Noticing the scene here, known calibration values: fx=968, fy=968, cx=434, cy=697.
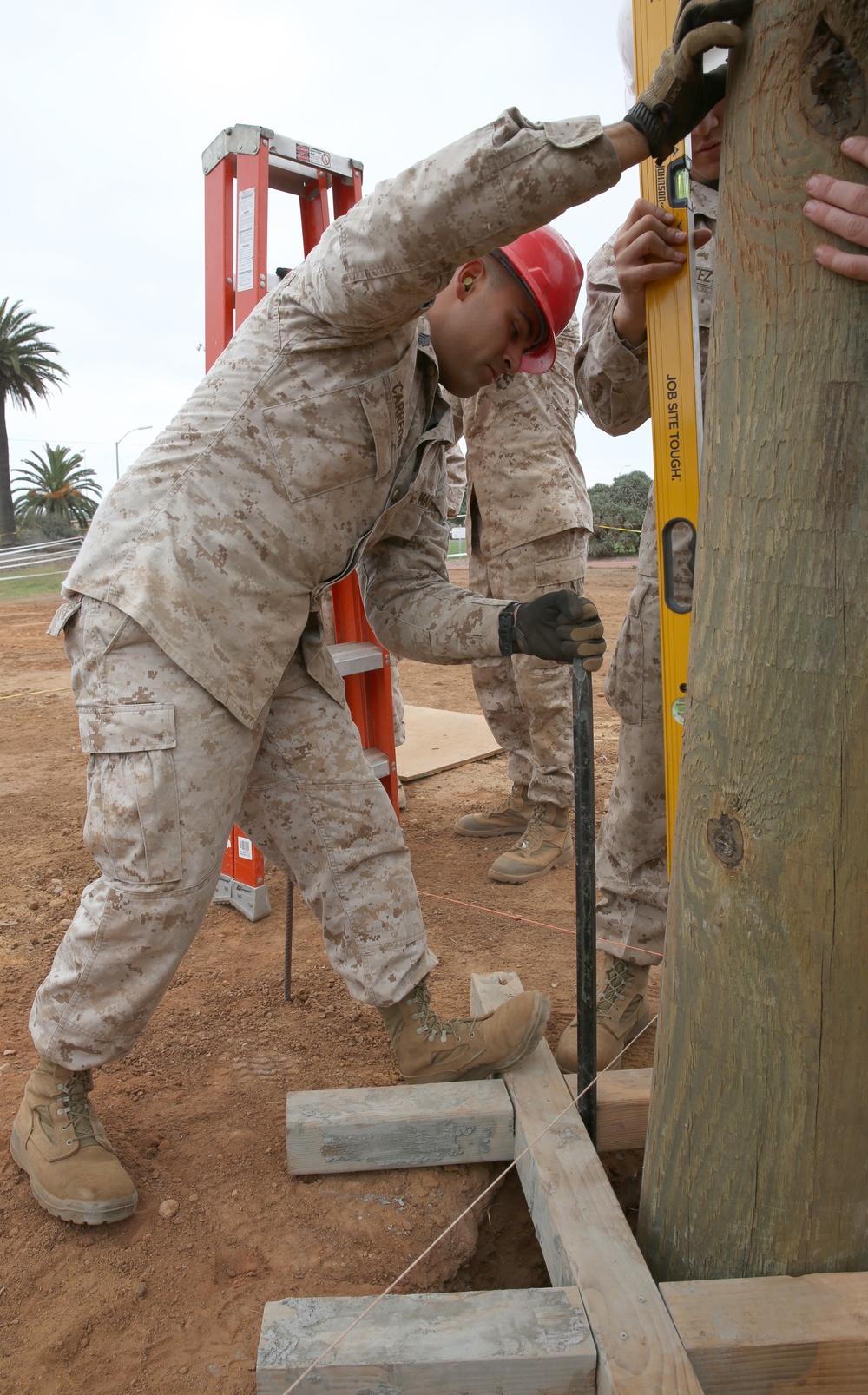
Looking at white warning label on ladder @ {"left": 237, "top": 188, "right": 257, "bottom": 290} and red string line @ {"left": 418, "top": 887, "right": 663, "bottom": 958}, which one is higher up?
white warning label on ladder @ {"left": 237, "top": 188, "right": 257, "bottom": 290}

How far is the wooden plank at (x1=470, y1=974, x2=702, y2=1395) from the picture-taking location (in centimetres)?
134

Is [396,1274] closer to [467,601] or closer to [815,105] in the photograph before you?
[467,601]

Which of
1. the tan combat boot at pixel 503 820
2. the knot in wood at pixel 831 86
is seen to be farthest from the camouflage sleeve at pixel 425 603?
the tan combat boot at pixel 503 820

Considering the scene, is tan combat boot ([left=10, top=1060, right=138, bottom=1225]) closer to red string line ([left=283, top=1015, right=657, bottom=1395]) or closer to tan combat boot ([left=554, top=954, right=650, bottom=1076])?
red string line ([left=283, top=1015, right=657, bottom=1395])

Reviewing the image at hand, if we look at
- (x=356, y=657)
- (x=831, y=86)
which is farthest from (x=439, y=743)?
(x=831, y=86)

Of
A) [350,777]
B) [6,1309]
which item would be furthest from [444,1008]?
[6,1309]

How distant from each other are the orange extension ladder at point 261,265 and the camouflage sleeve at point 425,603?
353 mm

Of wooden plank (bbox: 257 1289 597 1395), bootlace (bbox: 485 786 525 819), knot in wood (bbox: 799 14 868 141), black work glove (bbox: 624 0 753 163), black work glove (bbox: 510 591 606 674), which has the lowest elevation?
wooden plank (bbox: 257 1289 597 1395)

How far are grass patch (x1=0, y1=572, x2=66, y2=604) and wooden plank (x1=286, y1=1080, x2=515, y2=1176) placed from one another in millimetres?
14828

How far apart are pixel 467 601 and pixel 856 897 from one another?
4.20 feet

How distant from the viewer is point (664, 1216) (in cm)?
161

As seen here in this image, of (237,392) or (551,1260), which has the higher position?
(237,392)

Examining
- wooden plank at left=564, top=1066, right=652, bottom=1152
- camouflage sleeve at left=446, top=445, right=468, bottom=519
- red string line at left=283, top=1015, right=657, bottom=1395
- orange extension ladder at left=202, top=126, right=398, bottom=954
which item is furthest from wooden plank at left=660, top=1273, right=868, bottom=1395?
camouflage sleeve at left=446, top=445, right=468, bottom=519

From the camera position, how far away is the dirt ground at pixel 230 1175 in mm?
1723
